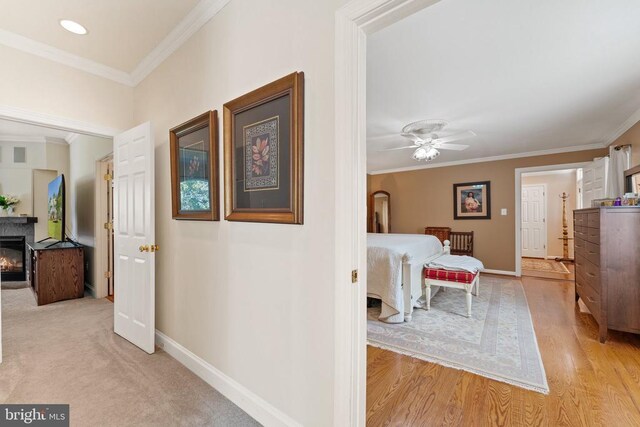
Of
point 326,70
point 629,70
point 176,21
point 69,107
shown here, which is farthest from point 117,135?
point 629,70

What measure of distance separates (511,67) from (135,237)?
3.47m

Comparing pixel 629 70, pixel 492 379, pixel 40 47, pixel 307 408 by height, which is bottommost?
pixel 492 379

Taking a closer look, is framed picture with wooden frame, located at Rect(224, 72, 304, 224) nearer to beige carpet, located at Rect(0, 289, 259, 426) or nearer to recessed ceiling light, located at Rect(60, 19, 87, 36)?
beige carpet, located at Rect(0, 289, 259, 426)

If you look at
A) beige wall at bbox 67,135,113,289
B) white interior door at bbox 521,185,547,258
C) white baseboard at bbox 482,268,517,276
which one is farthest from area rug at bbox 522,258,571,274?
beige wall at bbox 67,135,113,289

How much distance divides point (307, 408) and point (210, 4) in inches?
98.1

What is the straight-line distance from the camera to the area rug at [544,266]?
5694 mm

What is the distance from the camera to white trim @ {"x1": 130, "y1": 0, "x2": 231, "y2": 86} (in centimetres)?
188

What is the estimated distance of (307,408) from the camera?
1345 mm

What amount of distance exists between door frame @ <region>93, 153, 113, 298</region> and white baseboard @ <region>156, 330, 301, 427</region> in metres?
2.37

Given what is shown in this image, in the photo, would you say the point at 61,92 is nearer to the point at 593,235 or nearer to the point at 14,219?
the point at 14,219

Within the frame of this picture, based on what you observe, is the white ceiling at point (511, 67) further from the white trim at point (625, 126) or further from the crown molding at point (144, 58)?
the crown molding at point (144, 58)

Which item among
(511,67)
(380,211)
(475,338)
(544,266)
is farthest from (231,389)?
(544,266)

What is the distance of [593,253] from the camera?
279 cm

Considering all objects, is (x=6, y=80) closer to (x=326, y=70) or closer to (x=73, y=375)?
(x=73, y=375)
